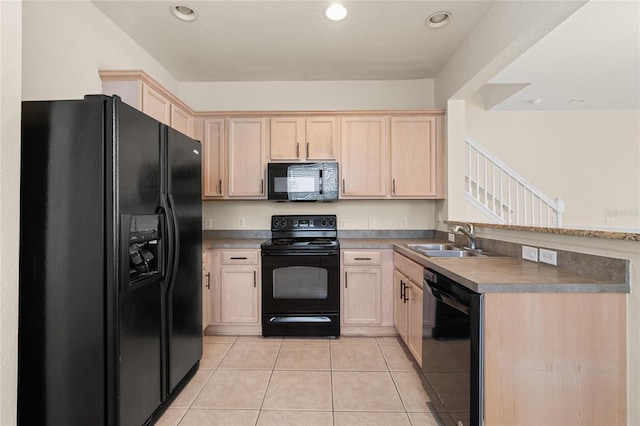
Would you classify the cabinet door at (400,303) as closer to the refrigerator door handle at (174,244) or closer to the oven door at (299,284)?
the oven door at (299,284)

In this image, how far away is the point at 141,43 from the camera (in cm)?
266

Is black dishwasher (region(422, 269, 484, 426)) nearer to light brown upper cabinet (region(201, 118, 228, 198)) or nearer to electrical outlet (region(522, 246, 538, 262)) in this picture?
electrical outlet (region(522, 246, 538, 262))

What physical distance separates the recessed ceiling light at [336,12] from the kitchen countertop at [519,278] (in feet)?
6.19

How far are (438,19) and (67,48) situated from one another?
2611 mm

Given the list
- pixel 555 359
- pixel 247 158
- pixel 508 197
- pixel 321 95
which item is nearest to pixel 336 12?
pixel 321 95

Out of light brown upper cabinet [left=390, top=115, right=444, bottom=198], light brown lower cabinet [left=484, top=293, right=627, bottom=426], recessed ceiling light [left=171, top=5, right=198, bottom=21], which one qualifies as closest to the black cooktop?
light brown upper cabinet [left=390, top=115, right=444, bottom=198]

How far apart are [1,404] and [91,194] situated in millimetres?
872

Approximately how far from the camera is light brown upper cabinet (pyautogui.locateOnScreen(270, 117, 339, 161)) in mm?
3180

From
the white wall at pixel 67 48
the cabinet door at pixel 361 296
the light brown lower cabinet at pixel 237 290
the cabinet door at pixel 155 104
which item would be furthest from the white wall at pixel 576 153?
the white wall at pixel 67 48

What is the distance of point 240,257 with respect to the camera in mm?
2939

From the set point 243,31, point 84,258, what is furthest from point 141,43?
point 84,258

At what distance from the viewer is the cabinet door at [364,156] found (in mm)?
3180

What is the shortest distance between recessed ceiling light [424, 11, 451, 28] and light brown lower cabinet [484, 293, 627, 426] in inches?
82.1

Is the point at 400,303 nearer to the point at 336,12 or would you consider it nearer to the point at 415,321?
the point at 415,321
